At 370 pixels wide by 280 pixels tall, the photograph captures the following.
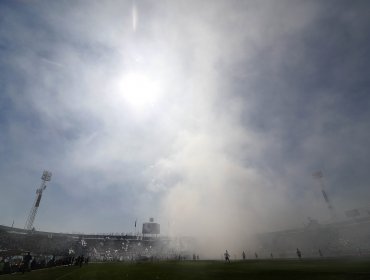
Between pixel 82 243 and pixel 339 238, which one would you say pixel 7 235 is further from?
pixel 339 238

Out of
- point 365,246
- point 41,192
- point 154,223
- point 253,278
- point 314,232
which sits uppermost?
point 41,192

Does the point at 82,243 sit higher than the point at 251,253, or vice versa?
the point at 82,243

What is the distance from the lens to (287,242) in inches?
4562

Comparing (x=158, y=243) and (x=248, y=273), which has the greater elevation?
(x=158, y=243)

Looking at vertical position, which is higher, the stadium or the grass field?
the stadium

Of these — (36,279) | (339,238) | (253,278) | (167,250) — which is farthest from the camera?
(167,250)

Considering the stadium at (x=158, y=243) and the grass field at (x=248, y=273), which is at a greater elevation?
the stadium at (x=158, y=243)

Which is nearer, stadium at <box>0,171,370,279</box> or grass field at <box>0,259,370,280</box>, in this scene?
grass field at <box>0,259,370,280</box>

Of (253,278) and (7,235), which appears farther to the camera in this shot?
(7,235)

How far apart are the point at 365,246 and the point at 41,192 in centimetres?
15225

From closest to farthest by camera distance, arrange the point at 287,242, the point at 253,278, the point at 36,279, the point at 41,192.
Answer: the point at 253,278
the point at 36,279
the point at 287,242
the point at 41,192

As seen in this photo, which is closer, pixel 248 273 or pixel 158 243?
pixel 248 273

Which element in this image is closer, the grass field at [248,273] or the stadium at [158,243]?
the grass field at [248,273]

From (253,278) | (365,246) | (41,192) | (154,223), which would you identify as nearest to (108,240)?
(154,223)
